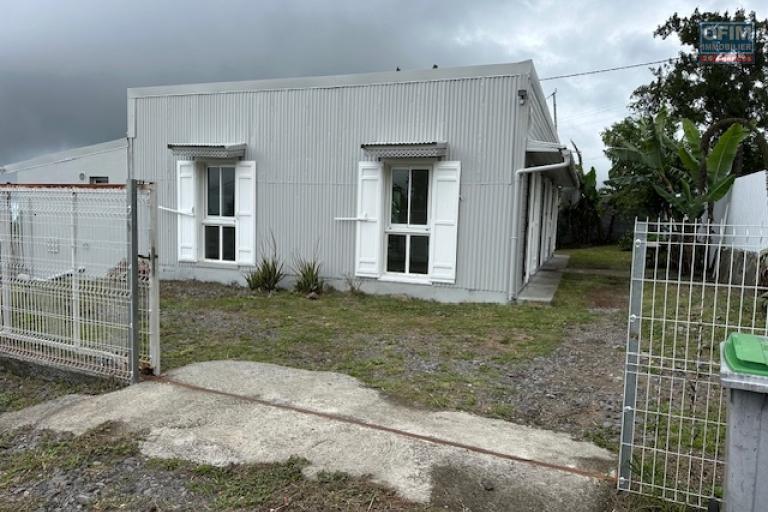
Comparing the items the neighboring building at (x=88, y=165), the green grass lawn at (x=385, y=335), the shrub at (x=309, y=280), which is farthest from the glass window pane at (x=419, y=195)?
→ the neighboring building at (x=88, y=165)

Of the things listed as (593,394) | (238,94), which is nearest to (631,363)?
(593,394)

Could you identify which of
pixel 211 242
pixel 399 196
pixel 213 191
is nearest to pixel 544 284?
pixel 399 196

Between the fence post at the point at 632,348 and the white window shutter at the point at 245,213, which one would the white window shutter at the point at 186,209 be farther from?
the fence post at the point at 632,348

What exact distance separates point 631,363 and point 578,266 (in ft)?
41.3

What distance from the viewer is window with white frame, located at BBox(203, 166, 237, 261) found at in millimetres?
10828

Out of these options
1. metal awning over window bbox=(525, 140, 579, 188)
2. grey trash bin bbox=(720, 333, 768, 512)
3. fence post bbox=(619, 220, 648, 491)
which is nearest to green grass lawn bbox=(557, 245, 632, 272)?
metal awning over window bbox=(525, 140, 579, 188)

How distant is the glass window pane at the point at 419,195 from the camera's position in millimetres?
9375

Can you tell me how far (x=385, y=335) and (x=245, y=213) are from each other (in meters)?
4.91

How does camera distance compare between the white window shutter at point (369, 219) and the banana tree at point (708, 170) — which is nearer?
the white window shutter at point (369, 219)

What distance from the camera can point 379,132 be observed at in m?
9.54

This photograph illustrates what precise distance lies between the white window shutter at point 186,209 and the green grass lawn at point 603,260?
970cm

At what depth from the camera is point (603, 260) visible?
54.4ft

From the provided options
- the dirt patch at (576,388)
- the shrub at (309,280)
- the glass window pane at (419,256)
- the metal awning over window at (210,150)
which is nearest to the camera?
the dirt patch at (576,388)

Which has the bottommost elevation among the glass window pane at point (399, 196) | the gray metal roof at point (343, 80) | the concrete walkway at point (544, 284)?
the concrete walkway at point (544, 284)
